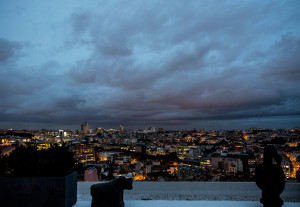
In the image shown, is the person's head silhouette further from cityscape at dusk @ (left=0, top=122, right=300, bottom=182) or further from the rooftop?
the rooftop

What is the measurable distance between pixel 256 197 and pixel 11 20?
8.05m

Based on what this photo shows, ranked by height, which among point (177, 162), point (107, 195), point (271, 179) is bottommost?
point (177, 162)

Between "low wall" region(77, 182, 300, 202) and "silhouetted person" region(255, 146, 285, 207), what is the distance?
1.71 metres

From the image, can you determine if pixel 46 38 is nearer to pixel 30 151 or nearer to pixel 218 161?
pixel 30 151

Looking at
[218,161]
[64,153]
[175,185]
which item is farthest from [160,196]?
[218,161]

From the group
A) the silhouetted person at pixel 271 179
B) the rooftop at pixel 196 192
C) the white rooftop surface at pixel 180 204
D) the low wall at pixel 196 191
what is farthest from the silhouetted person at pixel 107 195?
the low wall at pixel 196 191

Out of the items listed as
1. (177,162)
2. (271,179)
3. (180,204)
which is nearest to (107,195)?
(180,204)

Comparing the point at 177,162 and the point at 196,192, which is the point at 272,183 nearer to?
the point at 196,192

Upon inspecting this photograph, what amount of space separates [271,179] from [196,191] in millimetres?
2041

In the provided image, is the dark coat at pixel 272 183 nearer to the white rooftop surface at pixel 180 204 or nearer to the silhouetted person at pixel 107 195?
the white rooftop surface at pixel 180 204

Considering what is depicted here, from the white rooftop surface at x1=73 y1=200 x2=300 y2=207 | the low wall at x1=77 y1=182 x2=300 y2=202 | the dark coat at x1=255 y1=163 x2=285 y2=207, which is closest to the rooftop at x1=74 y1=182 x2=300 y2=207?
the low wall at x1=77 y1=182 x2=300 y2=202

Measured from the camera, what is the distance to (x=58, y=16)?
740 cm

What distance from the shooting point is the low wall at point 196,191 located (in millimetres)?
3540

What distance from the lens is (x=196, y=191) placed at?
12.2ft
